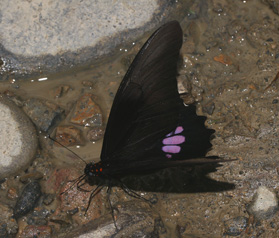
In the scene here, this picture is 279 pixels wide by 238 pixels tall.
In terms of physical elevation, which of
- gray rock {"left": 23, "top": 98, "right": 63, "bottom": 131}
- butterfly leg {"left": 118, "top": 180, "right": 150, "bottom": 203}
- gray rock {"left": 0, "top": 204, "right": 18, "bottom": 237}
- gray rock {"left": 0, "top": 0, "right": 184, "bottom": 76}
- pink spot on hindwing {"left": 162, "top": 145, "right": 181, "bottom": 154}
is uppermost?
gray rock {"left": 0, "top": 0, "right": 184, "bottom": 76}

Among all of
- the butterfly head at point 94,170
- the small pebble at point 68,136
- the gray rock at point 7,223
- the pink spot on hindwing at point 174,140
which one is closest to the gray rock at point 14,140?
the small pebble at point 68,136

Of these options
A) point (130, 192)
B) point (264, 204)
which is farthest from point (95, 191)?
point (264, 204)

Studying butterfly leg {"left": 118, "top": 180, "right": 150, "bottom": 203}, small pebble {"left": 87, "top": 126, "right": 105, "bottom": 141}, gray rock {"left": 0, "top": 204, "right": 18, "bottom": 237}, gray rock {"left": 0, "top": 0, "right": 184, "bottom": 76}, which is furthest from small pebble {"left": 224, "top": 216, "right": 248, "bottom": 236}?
gray rock {"left": 0, "top": 0, "right": 184, "bottom": 76}

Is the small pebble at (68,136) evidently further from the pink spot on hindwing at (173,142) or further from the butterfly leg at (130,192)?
the pink spot on hindwing at (173,142)

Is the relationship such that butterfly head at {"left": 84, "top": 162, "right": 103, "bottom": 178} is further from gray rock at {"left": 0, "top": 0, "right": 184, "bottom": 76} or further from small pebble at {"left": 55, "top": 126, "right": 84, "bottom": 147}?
gray rock at {"left": 0, "top": 0, "right": 184, "bottom": 76}

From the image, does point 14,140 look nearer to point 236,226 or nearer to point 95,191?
point 95,191
